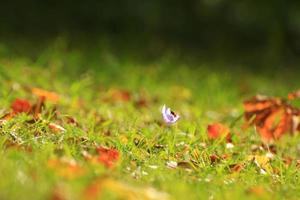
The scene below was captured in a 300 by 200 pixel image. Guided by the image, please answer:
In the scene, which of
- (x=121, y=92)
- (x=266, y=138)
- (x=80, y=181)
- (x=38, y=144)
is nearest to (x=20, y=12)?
(x=121, y=92)

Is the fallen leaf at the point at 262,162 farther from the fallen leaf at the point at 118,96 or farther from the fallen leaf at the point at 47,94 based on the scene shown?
the fallen leaf at the point at 118,96

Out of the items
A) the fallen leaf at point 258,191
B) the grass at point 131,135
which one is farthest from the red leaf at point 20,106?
the fallen leaf at point 258,191

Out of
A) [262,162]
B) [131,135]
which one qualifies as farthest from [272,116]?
[131,135]

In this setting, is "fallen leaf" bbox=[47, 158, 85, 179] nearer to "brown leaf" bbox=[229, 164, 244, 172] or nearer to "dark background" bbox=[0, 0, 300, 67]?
"brown leaf" bbox=[229, 164, 244, 172]

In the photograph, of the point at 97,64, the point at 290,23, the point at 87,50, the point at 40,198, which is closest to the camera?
the point at 40,198

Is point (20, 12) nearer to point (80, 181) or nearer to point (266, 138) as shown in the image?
point (266, 138)

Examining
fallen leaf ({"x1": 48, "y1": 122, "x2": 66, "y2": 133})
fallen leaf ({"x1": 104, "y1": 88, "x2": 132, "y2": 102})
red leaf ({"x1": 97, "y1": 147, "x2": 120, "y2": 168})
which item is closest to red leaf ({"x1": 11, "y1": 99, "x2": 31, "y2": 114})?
fallen leaf ({"x1": 48, "y1": 122, "x2": 66, "y2": 133})

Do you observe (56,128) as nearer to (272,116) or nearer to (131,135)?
(131,135)
